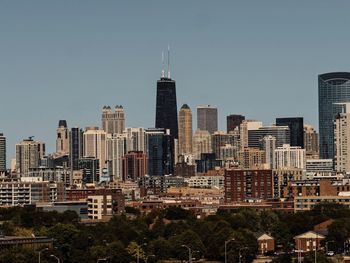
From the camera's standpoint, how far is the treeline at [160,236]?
5404 inches

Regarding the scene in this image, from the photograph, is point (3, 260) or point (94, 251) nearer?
point (3, 260)

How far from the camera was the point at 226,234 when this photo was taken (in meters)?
148

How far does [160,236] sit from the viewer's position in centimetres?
15650

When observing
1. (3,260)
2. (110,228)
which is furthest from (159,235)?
(3,260)

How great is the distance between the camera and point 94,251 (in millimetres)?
136125

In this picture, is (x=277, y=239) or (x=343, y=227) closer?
(x=343, y=227)

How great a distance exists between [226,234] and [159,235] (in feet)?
44.6

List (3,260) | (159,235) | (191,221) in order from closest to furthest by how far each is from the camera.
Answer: (3,260) < (159,235) < (191,221)

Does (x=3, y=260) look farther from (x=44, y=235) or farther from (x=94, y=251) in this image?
(x=44, y=235)

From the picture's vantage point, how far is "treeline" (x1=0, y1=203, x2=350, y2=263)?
137250 millimetres

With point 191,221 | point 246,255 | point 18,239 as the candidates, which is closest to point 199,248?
point 246,255

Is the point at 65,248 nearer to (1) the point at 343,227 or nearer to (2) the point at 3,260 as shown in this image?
(2) the point at 3,260

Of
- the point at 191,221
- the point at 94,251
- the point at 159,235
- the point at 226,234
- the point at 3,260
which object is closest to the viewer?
the point at 3,260

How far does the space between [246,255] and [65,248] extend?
1642 cm
